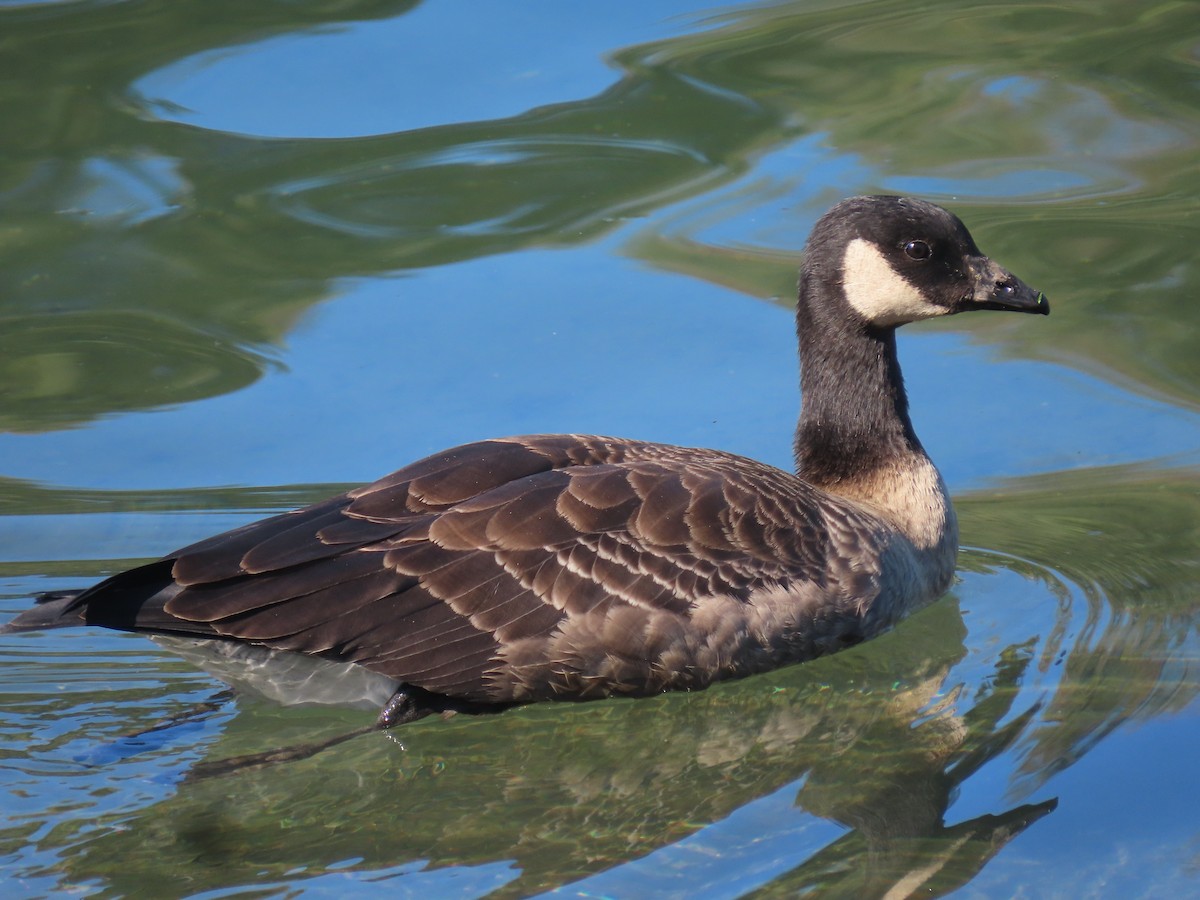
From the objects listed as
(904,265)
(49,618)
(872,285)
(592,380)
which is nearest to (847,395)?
(872,285)

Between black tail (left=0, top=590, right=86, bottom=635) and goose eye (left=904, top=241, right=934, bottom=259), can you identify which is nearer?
black tail (left=0, top=590, right=86, bottom=635)

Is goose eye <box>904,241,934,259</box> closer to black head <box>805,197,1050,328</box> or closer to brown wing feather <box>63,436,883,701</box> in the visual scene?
black head <box>805,197,1050,328</box>

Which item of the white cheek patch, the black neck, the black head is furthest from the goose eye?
the black neck

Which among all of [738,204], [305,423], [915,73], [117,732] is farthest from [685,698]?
[915,73]

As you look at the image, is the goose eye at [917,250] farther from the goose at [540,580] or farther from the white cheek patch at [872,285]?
the goose at [540,580]

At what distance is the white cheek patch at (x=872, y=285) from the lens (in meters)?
7.47

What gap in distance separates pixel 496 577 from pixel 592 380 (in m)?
3.08

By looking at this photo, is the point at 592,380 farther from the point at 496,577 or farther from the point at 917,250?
the point at 496,577

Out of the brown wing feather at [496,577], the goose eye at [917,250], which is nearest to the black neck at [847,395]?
the goose eye at [917,250]

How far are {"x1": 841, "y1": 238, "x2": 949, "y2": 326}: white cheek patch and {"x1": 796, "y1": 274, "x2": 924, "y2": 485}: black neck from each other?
8 cm

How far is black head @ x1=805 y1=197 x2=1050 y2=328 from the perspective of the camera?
7473 mm

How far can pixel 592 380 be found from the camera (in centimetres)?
920

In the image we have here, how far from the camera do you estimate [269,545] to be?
6.21 meters

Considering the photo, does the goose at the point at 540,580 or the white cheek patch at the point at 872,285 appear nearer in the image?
the goose at the point at 540,580
